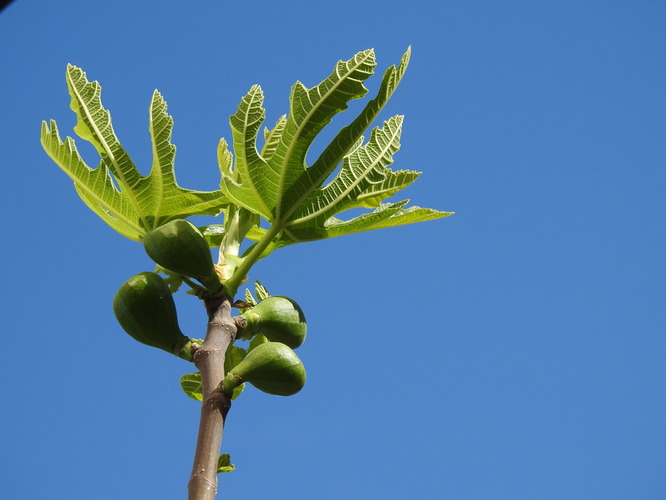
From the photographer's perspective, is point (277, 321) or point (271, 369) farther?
point (277, 321)

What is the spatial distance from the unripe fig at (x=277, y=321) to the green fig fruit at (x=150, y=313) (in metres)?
0.19

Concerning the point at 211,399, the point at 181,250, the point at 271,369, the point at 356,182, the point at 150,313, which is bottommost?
the point at 211,399

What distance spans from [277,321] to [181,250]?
0.35 m

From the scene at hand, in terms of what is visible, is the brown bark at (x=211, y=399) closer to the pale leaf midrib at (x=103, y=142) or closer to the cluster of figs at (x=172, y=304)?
the cluster of figs at (x=172, y=304)

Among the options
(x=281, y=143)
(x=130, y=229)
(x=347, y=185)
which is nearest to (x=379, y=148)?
(x=347, y=185)

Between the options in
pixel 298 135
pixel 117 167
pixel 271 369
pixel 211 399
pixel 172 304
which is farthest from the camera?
pixel 117 167

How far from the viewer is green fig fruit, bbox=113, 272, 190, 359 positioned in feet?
5.77

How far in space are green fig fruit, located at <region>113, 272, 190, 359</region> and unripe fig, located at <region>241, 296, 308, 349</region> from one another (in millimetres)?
189

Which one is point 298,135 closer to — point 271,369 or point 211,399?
point 271,369

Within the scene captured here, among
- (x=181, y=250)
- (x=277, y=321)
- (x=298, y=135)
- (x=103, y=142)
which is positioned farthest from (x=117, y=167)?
(x=277, y=321)

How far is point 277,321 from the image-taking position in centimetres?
192

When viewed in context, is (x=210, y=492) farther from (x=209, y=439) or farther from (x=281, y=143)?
(x=281, y=143)

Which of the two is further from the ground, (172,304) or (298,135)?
(298,135)

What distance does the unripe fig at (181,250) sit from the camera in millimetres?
1756
